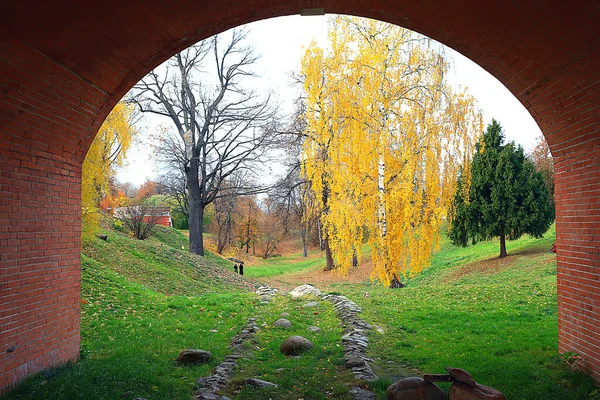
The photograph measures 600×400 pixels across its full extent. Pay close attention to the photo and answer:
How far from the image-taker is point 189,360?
21.3ft

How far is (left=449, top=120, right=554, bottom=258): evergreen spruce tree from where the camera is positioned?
777 inches

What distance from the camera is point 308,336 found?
827 cm

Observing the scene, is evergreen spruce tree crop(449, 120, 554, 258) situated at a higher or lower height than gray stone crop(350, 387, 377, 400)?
higher

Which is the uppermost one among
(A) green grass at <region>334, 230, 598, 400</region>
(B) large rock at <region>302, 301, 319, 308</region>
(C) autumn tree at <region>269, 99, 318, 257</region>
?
(C) autumn tree at <region>269, 99, 318, 257</region>

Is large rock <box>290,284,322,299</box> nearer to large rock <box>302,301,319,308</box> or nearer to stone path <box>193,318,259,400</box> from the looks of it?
large rock <box>302,301,319,308</box>

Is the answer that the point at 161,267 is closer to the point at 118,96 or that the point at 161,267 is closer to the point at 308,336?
the point at 308,336

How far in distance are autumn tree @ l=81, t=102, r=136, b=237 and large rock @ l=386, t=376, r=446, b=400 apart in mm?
11920

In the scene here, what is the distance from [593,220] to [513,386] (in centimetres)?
214

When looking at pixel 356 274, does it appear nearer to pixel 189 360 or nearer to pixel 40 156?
pixel 189 360

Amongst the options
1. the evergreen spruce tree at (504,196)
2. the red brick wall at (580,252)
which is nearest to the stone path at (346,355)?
the red brick wall at (580,252)

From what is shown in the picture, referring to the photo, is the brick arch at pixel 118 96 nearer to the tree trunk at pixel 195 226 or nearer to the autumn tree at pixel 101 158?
the autumn tree at pixel 101 158

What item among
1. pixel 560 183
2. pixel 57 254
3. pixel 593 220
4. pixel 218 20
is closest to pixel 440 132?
pixel 560 183

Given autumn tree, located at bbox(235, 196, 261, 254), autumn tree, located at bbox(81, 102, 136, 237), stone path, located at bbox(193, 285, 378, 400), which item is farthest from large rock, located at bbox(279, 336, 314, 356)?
autumn tree, located at bbox(235, 196, 261, 254)

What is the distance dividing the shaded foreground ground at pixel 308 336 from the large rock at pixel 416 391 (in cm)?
52
